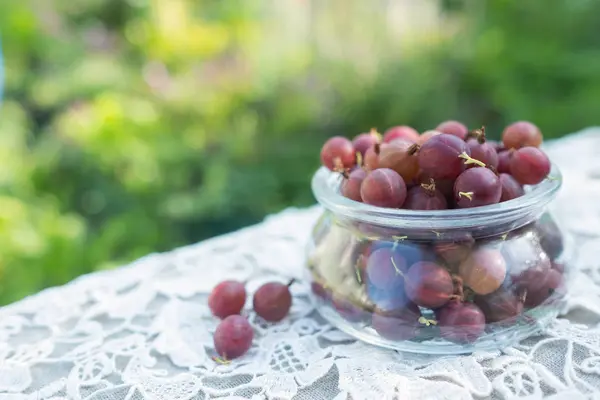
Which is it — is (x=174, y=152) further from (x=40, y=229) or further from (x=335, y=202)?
(x=335, y=202)

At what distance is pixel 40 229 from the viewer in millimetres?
1639

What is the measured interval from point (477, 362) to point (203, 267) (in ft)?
1.50

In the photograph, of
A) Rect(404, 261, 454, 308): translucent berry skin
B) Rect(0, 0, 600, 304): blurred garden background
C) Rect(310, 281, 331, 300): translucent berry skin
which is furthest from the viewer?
Rect(0, 0, 600, 304): blurred garden background

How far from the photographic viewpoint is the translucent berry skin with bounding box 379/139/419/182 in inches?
25.5

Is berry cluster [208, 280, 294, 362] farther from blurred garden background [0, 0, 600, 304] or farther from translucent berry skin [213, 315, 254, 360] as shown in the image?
blurred garden background [0, 0, 600, 304]

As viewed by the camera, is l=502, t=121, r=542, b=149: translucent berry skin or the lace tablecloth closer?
the lace tablecloth

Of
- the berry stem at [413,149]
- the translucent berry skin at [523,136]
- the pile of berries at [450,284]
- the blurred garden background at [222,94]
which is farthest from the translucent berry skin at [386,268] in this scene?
the blurred garden background at [222,94]

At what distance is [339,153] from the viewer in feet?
2.45

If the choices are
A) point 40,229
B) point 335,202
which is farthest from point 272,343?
point 40,229

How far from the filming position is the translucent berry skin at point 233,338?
679 mm

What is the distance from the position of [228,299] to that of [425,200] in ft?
0.94

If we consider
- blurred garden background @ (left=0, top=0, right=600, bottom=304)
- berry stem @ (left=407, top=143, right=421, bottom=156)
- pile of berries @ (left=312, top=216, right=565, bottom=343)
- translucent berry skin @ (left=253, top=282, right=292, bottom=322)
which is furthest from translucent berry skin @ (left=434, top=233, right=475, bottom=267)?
blurred garden background @ (left=0, top=0, right=600, bottom=304)

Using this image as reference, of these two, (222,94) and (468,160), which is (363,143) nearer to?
(468,160)

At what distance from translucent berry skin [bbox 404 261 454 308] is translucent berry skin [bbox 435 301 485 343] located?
0.05ft
